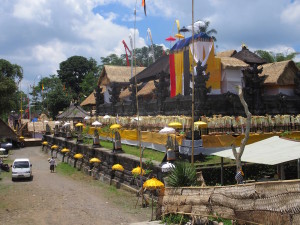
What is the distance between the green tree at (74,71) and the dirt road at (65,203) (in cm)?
5565

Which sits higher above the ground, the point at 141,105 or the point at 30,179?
the point at 141,105

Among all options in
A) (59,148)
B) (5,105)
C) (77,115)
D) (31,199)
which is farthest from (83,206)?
(5,105)

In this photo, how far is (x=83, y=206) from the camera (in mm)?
18812

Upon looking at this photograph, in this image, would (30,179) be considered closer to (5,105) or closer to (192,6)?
(192,6)

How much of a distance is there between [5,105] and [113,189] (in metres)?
31.3

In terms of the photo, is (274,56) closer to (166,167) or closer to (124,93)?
(124,93)

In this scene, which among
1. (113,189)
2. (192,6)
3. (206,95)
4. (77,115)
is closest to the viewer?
(192,6)

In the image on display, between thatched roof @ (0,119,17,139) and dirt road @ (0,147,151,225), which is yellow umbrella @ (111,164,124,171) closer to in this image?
dirt road @ (0,147,151,225)

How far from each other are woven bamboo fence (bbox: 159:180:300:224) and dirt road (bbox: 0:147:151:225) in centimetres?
473

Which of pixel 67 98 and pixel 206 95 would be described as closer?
pixel 206 95

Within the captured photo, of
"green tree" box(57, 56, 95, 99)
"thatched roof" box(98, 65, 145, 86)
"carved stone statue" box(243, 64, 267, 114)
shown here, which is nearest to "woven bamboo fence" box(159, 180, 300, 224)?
"carved stone statue" box(243, 64, 267, 114)

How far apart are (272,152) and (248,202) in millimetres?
4994

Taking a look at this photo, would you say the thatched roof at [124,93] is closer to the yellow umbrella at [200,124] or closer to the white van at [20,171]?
the white van at [20,171]

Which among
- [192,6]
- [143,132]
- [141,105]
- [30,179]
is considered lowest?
[30,179]
